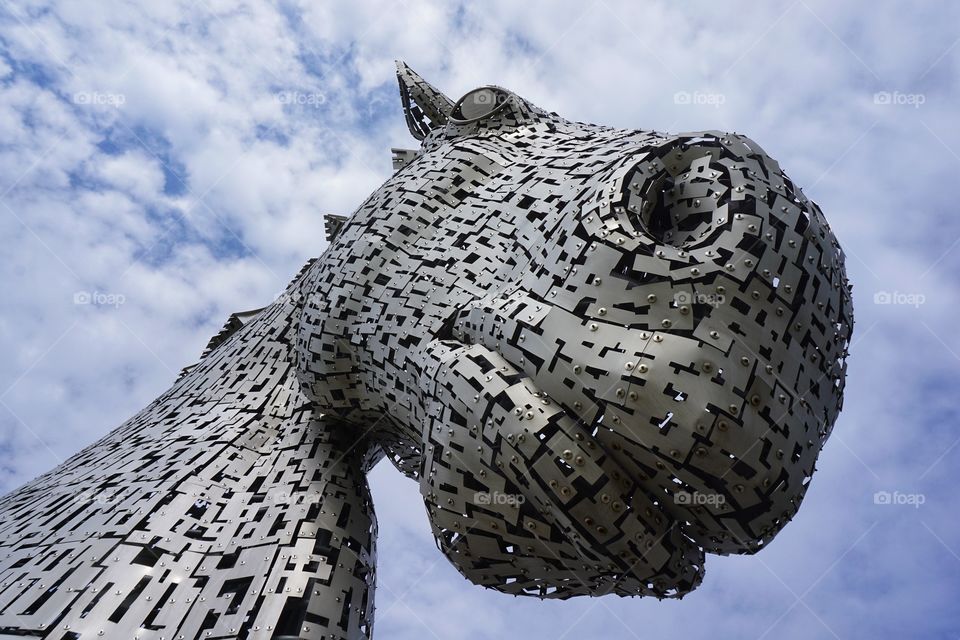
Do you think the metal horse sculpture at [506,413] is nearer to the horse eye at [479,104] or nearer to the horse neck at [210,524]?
the horse neck at [210,524]

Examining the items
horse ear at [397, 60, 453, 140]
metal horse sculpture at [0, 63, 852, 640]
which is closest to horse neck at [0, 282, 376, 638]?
metal horse sculpture at [0, 63, 852, 640]

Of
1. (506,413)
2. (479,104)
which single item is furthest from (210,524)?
(479,104)

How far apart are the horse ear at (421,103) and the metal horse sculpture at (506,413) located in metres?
0.99

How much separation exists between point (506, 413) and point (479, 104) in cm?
319

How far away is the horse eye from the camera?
6.20 metres

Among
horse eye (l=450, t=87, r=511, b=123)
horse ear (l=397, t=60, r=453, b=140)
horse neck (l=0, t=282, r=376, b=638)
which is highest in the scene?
horse ear (l=397, t=60, r=453, b=140)

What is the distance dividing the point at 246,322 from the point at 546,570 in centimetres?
448

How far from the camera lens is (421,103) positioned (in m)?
6.95

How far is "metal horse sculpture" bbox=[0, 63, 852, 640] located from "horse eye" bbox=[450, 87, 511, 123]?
26 centimetres

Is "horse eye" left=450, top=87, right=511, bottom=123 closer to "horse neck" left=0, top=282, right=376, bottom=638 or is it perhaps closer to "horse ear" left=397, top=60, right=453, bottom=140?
"horse ear" left=397, top=60, right=453, bottom=140

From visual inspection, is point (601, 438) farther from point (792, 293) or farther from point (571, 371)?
point (792, 293)

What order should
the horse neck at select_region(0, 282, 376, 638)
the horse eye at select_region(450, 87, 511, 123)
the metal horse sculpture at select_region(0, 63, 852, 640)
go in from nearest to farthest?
the metal horse sculpture at select_region(0, 63, 852, 640) < the horse neck at select_region(0, 282, 376, 638) < the horse eye at select_region(450, 87, 511, 123)

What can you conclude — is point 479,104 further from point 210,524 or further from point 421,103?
point 210,524

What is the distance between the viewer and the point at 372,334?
516 centimetres
